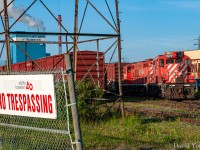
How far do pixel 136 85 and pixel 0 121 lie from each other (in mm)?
27396

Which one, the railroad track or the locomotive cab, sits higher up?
the locomotive cab

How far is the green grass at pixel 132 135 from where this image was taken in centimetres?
874

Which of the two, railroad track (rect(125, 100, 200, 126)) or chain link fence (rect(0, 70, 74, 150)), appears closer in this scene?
chain link fence (rect(0, 70, 74, 150))

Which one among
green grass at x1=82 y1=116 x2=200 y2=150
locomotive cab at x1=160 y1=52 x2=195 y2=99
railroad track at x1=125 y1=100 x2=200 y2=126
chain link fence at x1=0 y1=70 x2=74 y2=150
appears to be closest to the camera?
chain link fence at x1=0 y1=70 x2=74 y2=150

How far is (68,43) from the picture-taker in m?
16.2

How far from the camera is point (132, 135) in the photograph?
10023 mm

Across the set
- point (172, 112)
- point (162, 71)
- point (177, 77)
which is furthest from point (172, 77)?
point (172, 112)

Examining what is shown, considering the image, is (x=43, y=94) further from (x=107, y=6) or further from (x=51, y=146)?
(x=107, y=6)

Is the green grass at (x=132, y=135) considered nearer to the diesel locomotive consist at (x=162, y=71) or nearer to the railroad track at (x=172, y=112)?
the railroad track at (x=172, y=112)

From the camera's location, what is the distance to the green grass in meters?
8.74

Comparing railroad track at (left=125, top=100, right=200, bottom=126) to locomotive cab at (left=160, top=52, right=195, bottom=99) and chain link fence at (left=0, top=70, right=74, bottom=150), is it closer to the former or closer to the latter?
locomotive cab at (left=160, top=52, right=195, bottom=99)

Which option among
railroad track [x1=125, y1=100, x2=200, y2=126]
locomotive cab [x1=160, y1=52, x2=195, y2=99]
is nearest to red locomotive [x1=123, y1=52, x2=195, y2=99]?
locomotive cab [x1=160, y1=52, x2=195, y2=99]

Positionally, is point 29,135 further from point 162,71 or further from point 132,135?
point 162,71

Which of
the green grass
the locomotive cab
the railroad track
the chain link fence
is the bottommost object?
the railroad track
